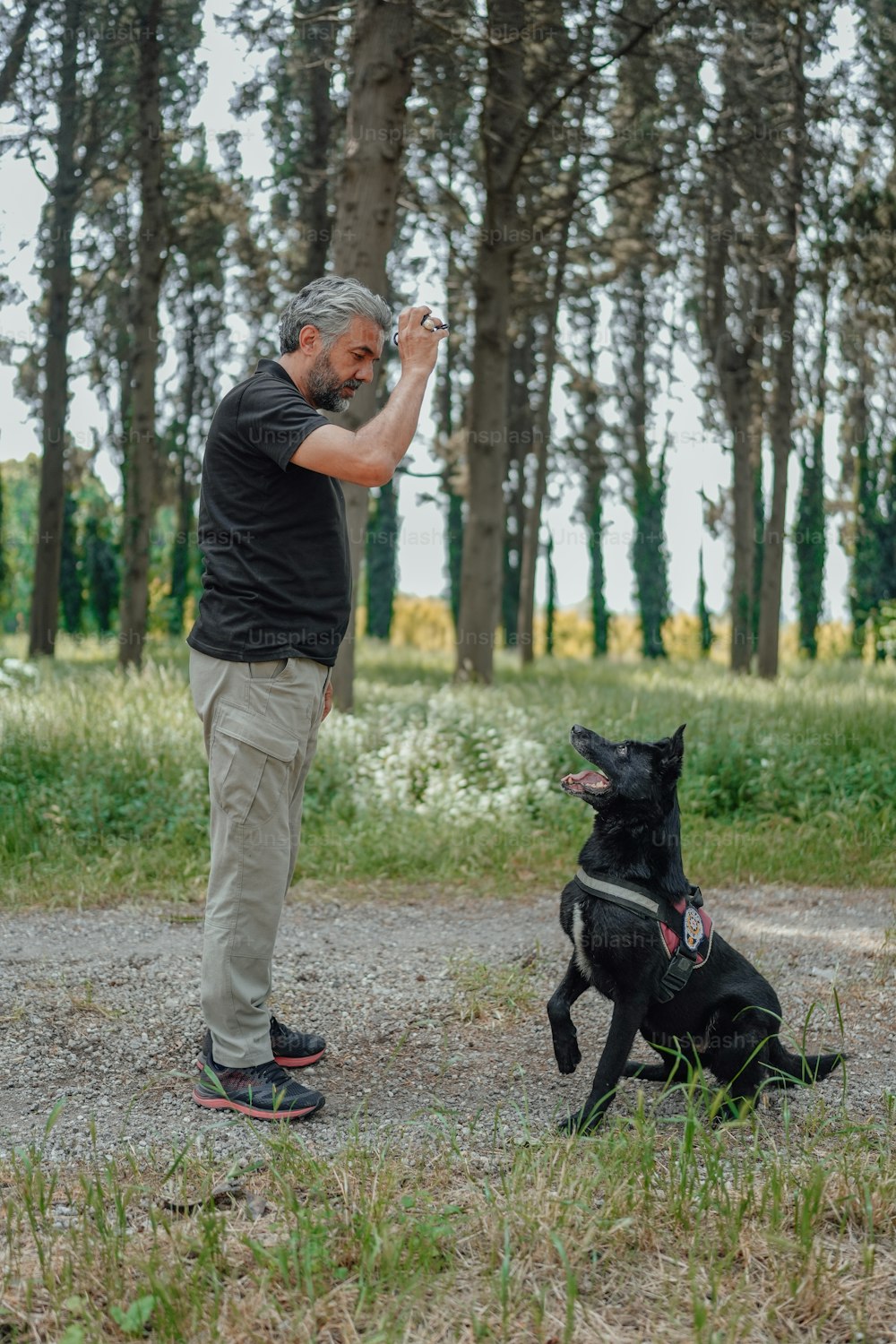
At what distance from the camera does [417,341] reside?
3.62 metres

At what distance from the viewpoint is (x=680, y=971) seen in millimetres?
3795

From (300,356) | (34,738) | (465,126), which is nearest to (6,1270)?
(300,356)

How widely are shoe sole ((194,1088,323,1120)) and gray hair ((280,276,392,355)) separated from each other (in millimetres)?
2499

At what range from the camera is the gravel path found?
3875 mm

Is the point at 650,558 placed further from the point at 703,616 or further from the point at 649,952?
the point at 649,952

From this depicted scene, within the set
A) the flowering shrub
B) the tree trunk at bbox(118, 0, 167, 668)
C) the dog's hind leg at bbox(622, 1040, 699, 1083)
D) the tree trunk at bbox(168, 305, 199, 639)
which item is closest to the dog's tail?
the dog's hind leg at bbox(622, 1040, 699, 1083)

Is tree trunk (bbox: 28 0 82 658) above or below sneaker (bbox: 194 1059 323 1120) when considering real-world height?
above

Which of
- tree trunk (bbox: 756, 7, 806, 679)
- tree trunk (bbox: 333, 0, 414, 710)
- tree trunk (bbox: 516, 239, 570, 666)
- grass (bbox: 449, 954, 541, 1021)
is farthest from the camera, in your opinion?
tree trunk (bbox: 516, 239, 570, 666)

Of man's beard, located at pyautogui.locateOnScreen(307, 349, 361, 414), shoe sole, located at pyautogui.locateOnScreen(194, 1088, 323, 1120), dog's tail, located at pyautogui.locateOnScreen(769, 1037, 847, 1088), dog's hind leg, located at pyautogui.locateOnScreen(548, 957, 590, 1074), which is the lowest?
shoe sole, located at pyautogui.locateOnScreen(194, 1088, 323, 1120)

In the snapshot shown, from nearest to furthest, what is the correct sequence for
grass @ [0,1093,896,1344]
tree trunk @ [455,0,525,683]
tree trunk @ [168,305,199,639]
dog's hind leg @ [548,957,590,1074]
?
grass @ [0,1093,896,1344]
dog's hind leg @ [548,957,590,1074]
tree trunk @ [455,0,525,683]
tree trunk @ [168,305,199,639]

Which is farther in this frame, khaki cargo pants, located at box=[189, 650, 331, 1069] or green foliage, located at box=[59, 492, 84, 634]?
green foliage, located at box=[59, 492, 84, 634]

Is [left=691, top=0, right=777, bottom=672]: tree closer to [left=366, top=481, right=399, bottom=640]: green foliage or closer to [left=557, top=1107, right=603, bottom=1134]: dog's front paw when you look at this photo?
[left=366, top=481, right=399, bottom=640]: green foliage

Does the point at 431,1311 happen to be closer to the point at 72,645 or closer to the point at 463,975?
the point at 463,975

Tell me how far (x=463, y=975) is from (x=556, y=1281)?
256cm
